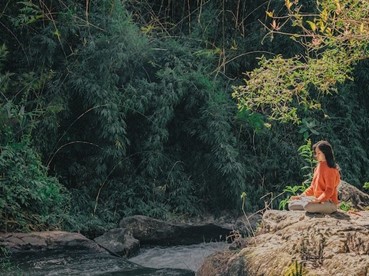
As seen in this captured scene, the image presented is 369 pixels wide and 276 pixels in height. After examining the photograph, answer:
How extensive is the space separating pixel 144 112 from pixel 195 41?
1.53 meters

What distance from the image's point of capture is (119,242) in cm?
859

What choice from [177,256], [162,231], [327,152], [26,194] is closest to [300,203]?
[327,152]

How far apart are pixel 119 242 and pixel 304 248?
13.2ft


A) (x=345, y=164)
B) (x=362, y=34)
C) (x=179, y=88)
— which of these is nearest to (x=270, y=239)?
(x=362, y=34)

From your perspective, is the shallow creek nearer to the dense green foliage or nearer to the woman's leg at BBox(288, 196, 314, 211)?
the dense green foliage

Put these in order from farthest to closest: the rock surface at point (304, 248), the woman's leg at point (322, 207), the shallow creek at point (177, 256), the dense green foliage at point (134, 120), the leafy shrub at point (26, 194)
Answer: the dense green foliage at point (134, 120)
the leafy shrub at point (26, 194)
the shallow creek at point (177, 256)
the woman's leg at point (322, 207)
the rock surface at point (304, 248)

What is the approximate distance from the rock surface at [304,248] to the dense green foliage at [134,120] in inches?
149

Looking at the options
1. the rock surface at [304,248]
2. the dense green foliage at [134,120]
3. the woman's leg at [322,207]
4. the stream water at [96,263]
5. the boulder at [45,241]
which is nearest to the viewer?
the rock surface at [304,248]

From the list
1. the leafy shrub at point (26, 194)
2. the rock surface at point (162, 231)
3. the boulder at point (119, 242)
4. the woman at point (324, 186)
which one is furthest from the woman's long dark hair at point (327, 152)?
the leafy shrub at point (26, 194)

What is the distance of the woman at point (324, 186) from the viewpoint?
541 cm

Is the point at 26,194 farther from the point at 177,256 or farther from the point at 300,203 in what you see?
the point at 300,203

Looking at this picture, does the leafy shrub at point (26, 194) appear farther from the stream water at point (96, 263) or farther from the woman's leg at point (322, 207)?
the woman's leg at point (322, 207)

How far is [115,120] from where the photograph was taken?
9.60 m

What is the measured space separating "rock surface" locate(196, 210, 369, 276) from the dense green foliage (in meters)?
3.78
